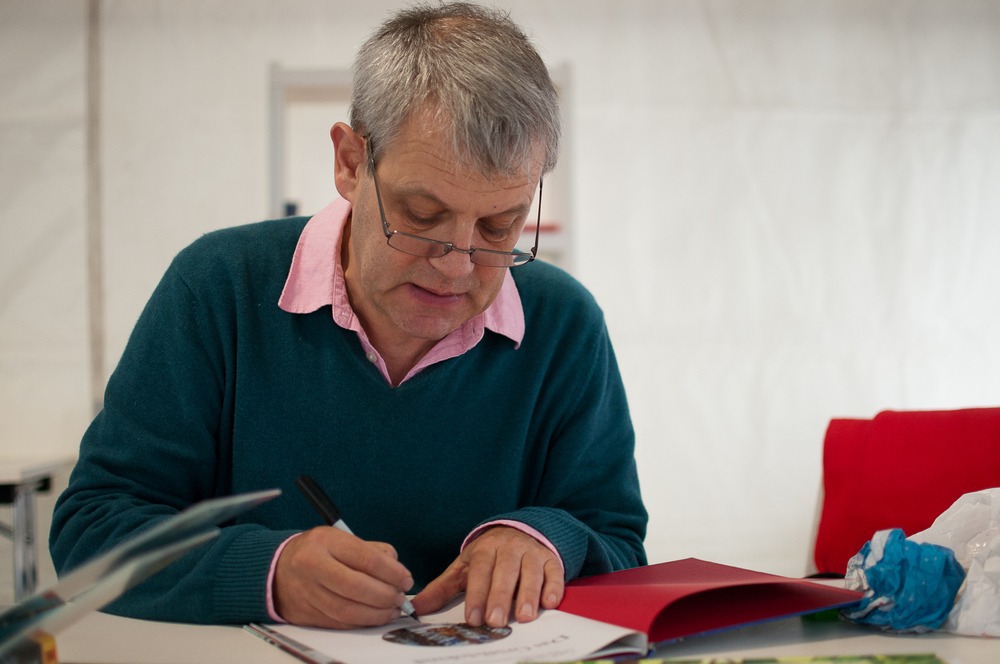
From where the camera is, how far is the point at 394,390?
1.22 m

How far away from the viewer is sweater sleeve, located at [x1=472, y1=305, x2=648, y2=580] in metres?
1.22

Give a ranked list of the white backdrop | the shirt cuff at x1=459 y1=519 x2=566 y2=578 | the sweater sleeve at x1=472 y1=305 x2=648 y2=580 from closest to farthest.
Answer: the shirt cuff at x1=459 y1=519 x2=566 y2=578, the sweater sleeve at x1=472 y1=305 x2=648 y2=580, the white backdrop

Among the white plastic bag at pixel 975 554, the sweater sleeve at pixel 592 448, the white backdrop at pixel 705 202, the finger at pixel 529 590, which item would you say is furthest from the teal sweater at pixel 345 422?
the white backdrop at pixel 705 202

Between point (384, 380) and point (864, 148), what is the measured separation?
8.20 feet

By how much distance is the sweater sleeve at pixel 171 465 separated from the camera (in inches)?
34.8

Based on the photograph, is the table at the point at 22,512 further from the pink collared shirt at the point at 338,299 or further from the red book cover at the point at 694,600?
the red book cover at the point at 694,600

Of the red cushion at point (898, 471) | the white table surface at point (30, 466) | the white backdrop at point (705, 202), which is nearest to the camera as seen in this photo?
the red cushion at point (898, 471)

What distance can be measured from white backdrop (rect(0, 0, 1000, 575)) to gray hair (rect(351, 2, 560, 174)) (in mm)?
2101

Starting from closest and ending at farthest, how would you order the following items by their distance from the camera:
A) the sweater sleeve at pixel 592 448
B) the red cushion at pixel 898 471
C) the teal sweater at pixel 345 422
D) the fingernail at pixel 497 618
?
the fingernail at pixel 497 618
the teal sweater at pixel 345 422
the sweater sleeve at pixel 592 448
the red cushion at pixel 898 471

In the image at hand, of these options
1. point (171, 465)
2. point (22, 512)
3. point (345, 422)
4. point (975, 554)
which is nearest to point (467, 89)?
point (345, 422)

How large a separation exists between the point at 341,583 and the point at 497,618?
15cm

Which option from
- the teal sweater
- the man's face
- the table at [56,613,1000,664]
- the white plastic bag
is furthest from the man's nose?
the white plastic bag

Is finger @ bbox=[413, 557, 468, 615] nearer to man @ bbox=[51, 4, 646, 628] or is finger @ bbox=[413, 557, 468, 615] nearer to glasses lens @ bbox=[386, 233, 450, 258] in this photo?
man @ bbox=[51, 4, 646, 628]

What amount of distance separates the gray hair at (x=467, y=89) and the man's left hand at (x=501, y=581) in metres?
0.41
